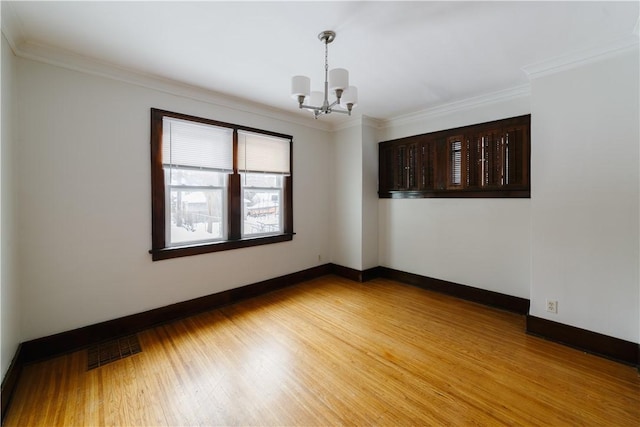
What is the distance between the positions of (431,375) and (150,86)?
12.8ft

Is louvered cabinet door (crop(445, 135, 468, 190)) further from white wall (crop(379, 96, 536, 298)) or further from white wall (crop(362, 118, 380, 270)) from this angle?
white wall (crop(362, 118, 380, 270))

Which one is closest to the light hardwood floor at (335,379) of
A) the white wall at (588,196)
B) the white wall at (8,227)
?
the white wall at (8,227)

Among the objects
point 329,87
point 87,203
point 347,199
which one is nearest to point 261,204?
point 347,199

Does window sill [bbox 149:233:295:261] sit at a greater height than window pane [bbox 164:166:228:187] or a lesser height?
lesser

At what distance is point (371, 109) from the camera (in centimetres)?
402

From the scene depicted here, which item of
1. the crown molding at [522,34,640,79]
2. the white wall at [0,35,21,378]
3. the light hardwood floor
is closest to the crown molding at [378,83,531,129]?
the crown molding at [522,34,640,79]

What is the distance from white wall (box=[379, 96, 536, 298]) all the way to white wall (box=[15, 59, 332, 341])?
3002 mm

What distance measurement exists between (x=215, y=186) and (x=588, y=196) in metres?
3.97

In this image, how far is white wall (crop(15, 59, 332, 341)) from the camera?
2.31 m

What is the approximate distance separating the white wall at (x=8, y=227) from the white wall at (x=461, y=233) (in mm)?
4354

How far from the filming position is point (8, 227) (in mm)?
2043

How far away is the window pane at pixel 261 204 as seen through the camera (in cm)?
385

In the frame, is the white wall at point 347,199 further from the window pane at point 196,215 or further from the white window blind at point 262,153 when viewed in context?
the window pane at point 196,215

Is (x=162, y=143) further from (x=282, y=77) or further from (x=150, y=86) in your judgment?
(x=282, y=77)
